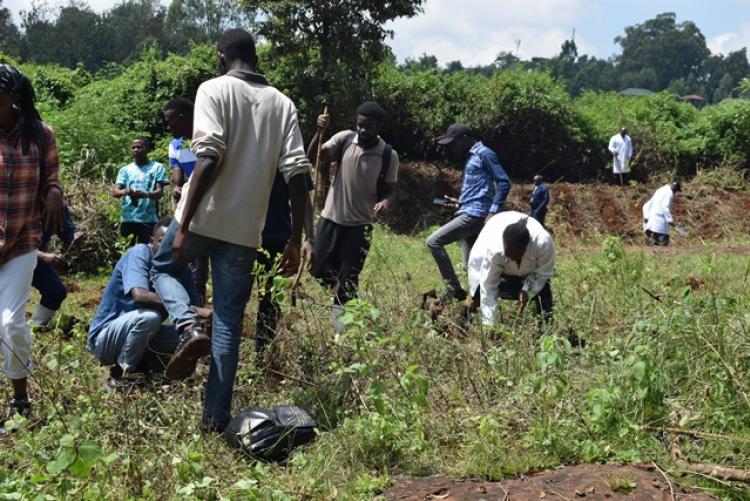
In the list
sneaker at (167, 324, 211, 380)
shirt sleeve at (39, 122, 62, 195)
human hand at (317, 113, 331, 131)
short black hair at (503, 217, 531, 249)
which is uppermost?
human hand at (317, 113, 331, 131)

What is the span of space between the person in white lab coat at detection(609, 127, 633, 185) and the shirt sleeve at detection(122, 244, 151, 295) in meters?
18.6

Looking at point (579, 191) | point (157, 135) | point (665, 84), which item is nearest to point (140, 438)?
point (157, 135)

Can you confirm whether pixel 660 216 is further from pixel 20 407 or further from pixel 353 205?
pixel 20 407

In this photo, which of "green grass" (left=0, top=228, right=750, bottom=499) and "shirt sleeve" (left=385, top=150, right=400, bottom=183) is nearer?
"green grass" (left=0, top=228, right=750, bottom=499)

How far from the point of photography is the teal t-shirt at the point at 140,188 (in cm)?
789

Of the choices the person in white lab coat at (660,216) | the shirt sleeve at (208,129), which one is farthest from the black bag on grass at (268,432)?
the person in white lab coat at (660,216)

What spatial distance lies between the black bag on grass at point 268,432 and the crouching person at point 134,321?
32.3 inches

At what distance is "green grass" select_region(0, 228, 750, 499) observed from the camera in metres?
3.43

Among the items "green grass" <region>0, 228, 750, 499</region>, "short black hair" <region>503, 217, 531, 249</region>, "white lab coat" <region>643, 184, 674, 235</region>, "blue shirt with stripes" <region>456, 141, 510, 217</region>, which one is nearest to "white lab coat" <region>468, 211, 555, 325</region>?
"short black hair" <region>503, 217, 531, 249</region>

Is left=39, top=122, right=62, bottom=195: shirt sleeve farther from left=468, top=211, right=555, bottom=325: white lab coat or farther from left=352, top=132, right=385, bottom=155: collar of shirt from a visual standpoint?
left=468, top=211, right=555, bottom=325: white lab coat

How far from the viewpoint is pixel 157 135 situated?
15.5 m

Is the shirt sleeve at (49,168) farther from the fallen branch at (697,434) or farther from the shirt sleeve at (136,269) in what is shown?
the fallen branch at (697,434)

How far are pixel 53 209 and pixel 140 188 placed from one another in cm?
365

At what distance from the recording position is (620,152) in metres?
21.6
